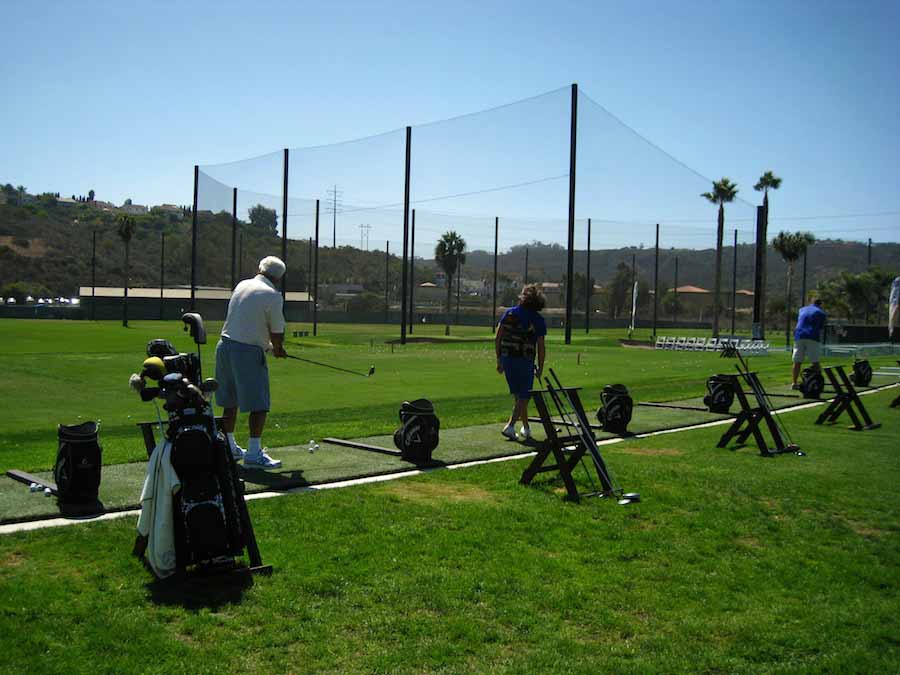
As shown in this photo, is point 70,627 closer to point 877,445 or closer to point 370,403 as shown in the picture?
point 877,445

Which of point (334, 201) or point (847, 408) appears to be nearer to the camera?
point (847, 408)

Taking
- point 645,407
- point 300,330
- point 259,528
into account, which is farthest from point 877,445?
point 300,330

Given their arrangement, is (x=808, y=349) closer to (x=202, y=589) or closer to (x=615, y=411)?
(x=615, y=411)

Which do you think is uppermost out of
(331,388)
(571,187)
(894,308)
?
(571,187)

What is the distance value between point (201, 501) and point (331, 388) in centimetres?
1428

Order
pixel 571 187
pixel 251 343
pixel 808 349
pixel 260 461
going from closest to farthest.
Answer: pixel 251 343
pixel 260 461
pixel 808 349
pixel 571 187

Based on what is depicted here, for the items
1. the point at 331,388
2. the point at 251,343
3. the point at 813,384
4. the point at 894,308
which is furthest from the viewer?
the point at 331,388

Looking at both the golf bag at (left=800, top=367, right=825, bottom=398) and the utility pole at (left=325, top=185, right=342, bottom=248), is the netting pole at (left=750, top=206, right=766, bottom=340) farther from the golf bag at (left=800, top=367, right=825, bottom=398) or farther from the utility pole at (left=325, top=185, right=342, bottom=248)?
the golf bag at (left=800, top=367, right=825, bottom=398)

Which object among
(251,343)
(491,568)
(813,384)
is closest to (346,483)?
(251,343)

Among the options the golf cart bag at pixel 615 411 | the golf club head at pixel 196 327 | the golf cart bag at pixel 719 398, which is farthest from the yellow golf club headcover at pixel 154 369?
the golf cart bag at pixel 719 398

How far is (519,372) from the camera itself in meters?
10.9

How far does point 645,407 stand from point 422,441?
289 inches

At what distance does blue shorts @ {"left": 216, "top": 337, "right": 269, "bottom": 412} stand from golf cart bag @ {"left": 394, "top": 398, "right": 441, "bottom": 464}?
1.60m

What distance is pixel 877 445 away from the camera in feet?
38.6
